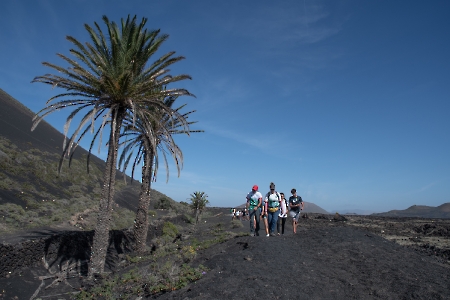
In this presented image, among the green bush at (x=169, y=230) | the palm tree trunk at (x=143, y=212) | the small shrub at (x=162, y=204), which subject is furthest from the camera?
the small shrub at (x=162, y=204)

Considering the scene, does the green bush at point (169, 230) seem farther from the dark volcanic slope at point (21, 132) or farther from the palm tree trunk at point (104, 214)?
the dark volcanic slope at point (21, 132)

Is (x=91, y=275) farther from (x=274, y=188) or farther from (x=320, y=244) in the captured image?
(x=320, y=244)

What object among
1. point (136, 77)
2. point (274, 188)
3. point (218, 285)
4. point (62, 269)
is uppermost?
point (136, 77)

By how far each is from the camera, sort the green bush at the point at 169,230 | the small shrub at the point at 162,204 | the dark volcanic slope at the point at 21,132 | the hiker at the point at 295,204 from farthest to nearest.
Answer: the small shrub at the point at 162,204 < the dark volcanic slope at the point at 21,132 < the green bush at the point at 169,230 < the hiker at the point at 295,204

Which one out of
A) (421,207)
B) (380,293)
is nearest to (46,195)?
(380,293)

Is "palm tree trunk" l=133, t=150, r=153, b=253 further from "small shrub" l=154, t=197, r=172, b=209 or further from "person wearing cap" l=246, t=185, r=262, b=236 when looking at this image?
"small shrub" l=154, t=197, r=172, b=209

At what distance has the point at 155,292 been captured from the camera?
28.7 ft

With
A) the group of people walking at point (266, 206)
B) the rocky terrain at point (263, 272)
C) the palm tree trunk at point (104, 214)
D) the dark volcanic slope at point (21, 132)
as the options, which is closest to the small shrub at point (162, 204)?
the dark volcanic slope at point (21, 132)

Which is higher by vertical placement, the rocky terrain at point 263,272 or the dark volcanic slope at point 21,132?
the dark volcanic slope at point 21,132

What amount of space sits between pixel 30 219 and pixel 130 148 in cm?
1050

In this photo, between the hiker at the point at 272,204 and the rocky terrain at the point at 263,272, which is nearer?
the rocky terrain at the point at 263,272

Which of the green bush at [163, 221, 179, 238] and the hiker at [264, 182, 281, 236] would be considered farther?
the green bush at [163, 221, 179, 238]

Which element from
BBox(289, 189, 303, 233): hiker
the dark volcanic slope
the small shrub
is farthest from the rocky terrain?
the small shrub

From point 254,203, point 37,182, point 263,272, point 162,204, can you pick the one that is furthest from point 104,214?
point 162,204
